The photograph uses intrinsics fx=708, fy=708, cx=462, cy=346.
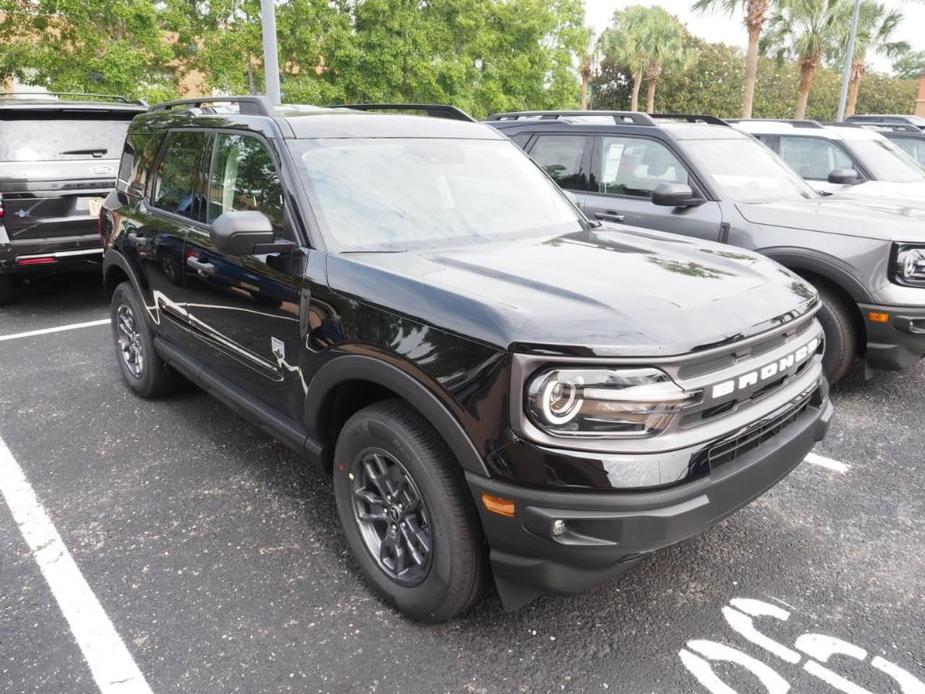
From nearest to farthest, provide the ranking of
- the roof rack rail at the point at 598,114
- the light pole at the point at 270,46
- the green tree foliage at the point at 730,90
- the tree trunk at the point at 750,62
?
the roof rack rail at the point at 598,114 < the light pole at the point at 270,46 < the tree trunk at the point at 750,62 < the green tree foliage at the point at 730,90

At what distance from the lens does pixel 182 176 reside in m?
3.86

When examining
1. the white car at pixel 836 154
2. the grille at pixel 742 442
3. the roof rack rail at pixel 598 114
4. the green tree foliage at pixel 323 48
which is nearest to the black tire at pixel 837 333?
the roof rack rail at pixel 598 114

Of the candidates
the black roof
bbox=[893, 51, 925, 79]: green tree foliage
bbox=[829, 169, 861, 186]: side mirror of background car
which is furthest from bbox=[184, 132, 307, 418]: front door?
bbox=[893, 51, 925, 79]: green tree foliage

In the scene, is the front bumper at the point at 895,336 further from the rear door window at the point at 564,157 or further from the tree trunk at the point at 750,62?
the tree trunk at the point at 750,62

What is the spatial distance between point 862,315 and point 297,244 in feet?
11.7

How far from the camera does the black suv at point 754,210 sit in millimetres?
4375

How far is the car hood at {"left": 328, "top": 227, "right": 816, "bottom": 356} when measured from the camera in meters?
Result: 2.07

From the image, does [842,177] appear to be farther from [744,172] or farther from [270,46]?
[270,46]

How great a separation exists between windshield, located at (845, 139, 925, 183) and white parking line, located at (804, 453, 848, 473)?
5.08 meters

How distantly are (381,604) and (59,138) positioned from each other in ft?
19.3

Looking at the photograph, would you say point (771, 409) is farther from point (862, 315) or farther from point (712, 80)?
point (712, 80)

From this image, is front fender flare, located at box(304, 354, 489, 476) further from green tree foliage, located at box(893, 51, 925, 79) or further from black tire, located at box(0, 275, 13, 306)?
green tree foliage, located at box(893, 51, 925, 79)

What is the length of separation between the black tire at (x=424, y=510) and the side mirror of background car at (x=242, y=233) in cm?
78

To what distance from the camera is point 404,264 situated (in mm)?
2607
